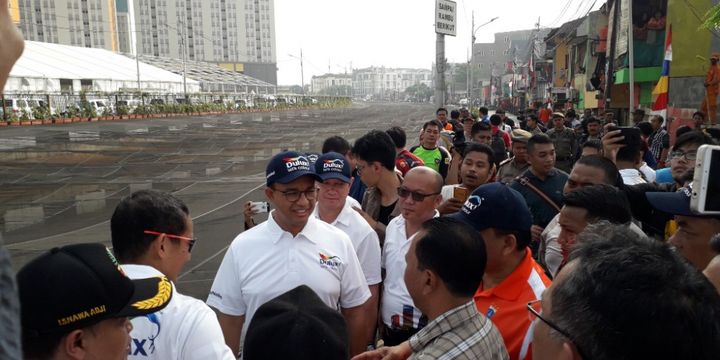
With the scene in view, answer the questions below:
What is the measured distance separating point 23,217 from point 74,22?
111264mm

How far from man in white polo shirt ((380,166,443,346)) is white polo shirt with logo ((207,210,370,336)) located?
1.48ft

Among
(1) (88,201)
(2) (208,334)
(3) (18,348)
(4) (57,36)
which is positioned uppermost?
(4) (57,36)

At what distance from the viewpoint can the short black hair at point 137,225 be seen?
103 inches

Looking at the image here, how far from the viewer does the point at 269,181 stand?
321cm

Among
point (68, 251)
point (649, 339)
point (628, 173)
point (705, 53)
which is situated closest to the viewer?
point (649, 339)

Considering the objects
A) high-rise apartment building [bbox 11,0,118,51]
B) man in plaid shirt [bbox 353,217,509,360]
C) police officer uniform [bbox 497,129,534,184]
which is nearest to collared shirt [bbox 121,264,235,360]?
man in plaid shirt [bbox 353,217,509,360]

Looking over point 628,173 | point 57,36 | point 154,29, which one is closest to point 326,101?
point 57,36

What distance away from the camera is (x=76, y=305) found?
5.09 feet

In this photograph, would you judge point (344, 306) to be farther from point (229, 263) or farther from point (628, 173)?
point (628, 173)

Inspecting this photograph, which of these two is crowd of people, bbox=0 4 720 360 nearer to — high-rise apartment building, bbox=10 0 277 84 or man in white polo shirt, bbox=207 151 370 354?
man in white polo shirt, bbox=207 151 370 354

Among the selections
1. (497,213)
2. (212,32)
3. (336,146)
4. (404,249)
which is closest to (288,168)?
(404,249)

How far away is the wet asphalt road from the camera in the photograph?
9109mm

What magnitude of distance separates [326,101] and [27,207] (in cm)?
8590

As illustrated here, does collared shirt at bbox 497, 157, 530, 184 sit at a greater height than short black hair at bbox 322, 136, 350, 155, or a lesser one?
lesser
